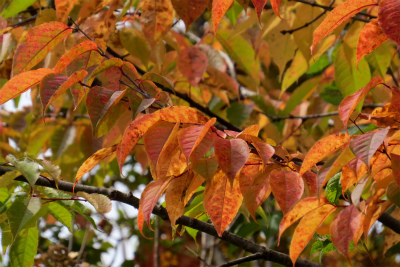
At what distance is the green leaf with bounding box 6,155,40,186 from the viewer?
86 centimetres

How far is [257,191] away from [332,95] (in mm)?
1331

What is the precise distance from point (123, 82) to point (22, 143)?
4.75ft

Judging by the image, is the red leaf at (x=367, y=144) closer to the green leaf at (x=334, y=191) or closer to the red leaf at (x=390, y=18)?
the red leaf at (x=390, y=18)

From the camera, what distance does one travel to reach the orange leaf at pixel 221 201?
804mm

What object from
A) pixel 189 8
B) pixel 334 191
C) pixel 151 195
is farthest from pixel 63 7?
pixel 334 191

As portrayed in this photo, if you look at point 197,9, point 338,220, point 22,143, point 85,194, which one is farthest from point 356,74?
point 22,143

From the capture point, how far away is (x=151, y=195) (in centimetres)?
78

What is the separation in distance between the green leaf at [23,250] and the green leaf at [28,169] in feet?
0.95

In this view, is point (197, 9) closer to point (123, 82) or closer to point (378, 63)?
point (123, 82)

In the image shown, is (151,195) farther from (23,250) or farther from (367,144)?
(23,250)

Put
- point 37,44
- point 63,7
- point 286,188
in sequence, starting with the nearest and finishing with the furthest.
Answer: point 286,188
point 37,44
point 63,7

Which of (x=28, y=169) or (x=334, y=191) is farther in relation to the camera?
(x=334, y=191)

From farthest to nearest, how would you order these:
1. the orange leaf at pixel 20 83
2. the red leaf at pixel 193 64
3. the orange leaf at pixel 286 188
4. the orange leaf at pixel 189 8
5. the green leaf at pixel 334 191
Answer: the red leaf at pixel 193 64 → the orange leaf at pixel 189 8 → the green leaf at pixel 334 191 → the orange leaf at pixel 20 83 → the orange leaf at pixel 286 188

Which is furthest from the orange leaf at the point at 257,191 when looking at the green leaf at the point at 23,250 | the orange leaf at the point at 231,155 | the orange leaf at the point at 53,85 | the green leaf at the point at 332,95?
the green leaf at the point at 332,95
